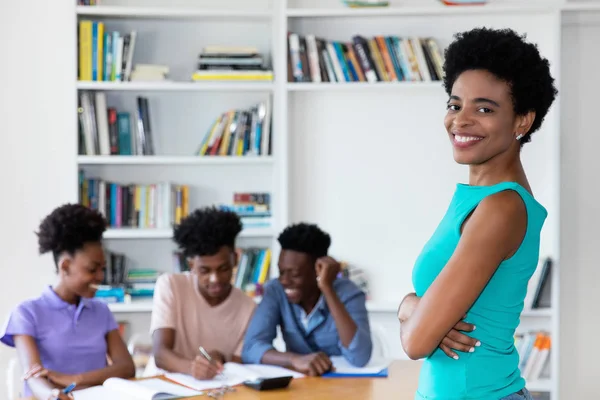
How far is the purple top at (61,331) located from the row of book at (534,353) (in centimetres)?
227

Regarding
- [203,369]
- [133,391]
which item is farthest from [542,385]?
[133,391]

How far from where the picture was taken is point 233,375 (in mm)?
2680

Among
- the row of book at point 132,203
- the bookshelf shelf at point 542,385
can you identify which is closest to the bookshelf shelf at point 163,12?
the row of book at point 132,203

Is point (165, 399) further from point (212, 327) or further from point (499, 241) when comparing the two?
point (499, 241)

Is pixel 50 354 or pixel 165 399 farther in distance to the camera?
pixel 50 354

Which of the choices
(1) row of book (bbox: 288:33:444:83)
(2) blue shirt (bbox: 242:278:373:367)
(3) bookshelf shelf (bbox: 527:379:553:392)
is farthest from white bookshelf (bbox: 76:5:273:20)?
(3) bookshelf shelf (bbox: 527:379:553:392)

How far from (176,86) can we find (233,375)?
6.29ft

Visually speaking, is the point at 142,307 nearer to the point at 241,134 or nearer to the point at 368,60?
the point at 241,134

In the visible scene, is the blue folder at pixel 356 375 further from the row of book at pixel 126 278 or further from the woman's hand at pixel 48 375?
the row of book at pixel 126 278

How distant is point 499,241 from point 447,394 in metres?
0.29

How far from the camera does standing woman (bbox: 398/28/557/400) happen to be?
133 centimetres

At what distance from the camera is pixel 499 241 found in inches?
52.2

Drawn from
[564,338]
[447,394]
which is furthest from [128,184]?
[447,394]

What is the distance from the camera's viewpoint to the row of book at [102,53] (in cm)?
415
